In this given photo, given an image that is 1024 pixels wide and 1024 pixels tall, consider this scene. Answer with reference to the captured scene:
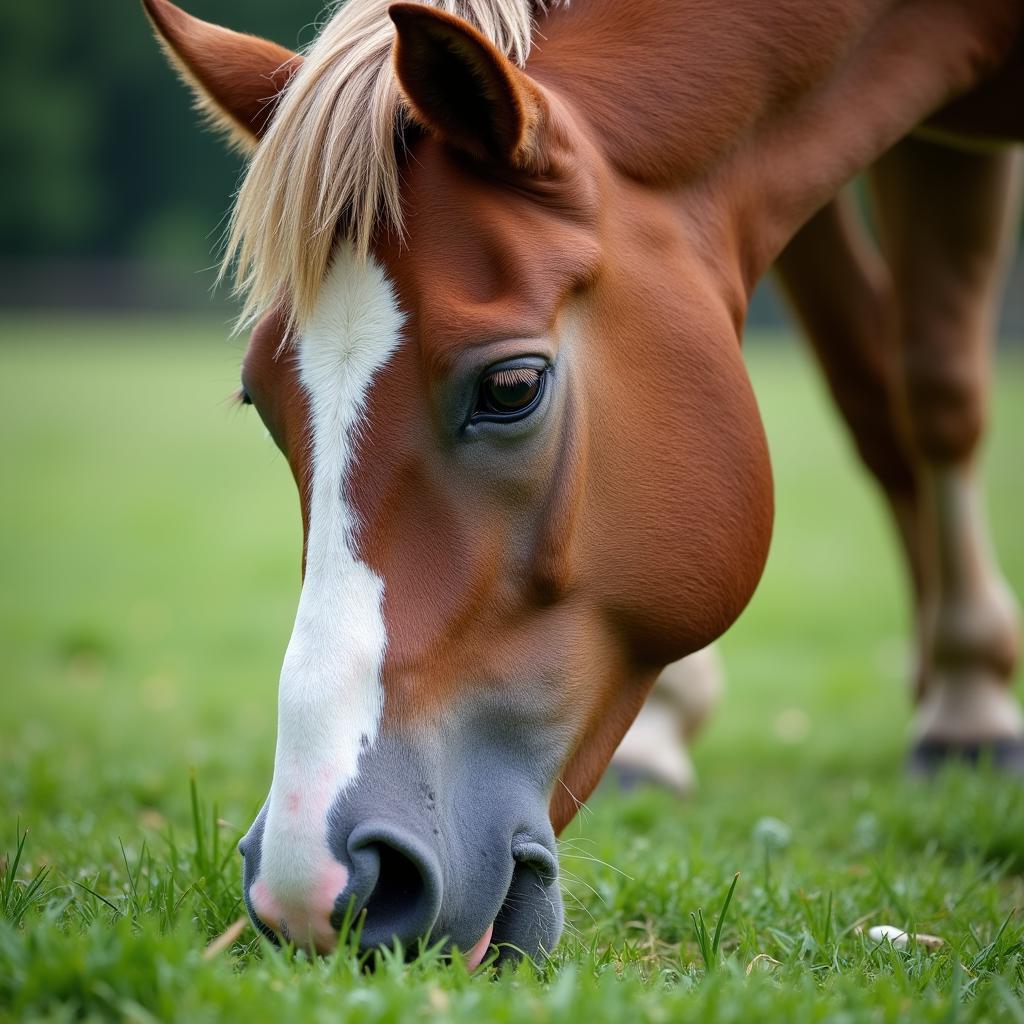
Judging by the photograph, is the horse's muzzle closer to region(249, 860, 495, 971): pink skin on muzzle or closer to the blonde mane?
region(249, 860, 495, 971): pink skin on muzzle

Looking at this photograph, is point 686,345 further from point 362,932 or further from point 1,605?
point 1,605

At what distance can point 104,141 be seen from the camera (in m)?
50.6

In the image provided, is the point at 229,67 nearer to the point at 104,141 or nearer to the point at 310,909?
the point at 310,909

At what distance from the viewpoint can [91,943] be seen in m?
1.73

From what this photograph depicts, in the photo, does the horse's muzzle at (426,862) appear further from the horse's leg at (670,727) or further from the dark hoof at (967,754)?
the dark hoof at (967,754)

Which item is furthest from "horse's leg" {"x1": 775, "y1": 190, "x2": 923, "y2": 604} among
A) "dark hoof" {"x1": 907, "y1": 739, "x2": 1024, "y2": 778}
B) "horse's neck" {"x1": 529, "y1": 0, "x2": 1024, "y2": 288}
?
"horse's neck" {"x1": 529, "y1": 0, "x2": 1024, "y2": 288}

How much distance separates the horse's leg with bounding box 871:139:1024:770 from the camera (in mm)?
4105

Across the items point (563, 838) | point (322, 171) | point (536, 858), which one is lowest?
point (563, 838)

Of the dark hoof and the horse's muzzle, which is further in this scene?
the dark hoof

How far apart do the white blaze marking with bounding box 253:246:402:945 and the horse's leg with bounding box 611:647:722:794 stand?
2216 mm

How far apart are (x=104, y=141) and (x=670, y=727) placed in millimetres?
Result: 51807

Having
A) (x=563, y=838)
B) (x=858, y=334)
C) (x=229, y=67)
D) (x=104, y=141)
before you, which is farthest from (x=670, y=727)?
(x=104, y=141)

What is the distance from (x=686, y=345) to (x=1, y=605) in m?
6.39

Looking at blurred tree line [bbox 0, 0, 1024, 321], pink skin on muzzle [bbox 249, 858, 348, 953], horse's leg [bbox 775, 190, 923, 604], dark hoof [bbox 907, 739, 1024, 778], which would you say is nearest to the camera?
pink skin on muzzle [bbox 249, 858, 348, 953]
